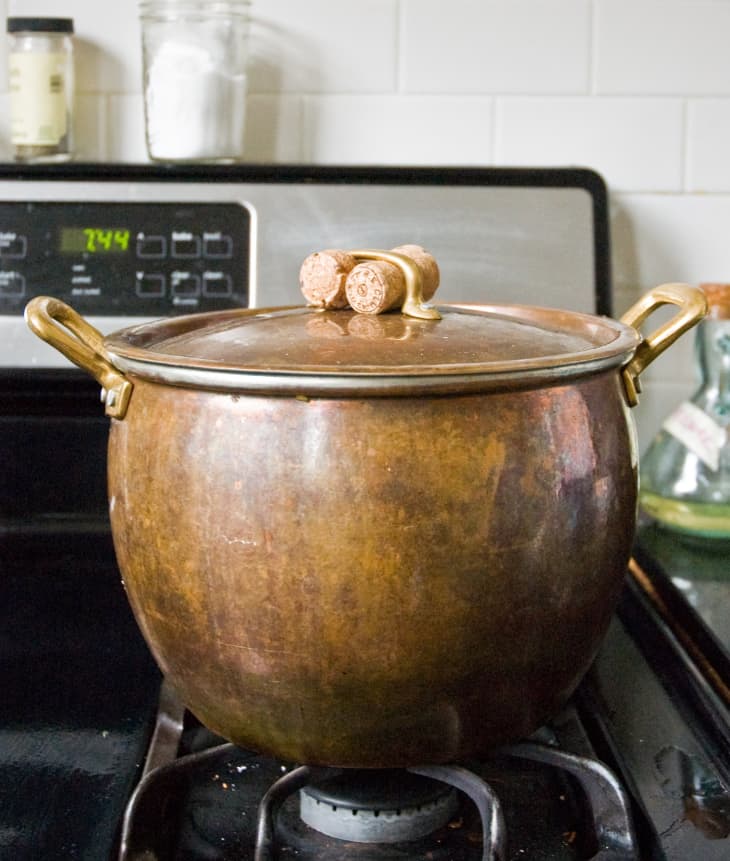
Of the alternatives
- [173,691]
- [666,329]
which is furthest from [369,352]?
[173,691]

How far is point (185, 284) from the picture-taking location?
3.53 ft

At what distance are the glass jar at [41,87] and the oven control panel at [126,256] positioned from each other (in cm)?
9

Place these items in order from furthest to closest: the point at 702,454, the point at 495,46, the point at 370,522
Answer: the point at 495,46 → the point at 702,454 → the point at 370,522

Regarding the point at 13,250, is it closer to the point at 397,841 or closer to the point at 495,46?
the point at 495,46

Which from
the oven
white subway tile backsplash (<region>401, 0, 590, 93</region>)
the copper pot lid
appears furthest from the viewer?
white subway tile backsplash (<region>401, 0, 590, 93</region>)

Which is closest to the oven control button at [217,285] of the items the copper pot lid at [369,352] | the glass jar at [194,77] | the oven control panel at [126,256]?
the oven control panel at [126,256]

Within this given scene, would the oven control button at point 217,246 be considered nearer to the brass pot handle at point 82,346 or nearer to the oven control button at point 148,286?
the oven control button at point 148,286

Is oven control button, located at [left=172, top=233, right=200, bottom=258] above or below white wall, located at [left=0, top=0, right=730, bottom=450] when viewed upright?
below

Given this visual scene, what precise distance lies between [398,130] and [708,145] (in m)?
0.33

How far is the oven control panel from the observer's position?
1.08m

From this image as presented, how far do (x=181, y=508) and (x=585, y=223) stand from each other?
649 millimetres

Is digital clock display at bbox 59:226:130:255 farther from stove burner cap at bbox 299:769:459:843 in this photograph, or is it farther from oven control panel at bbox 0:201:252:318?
stove burner cap at bbox 299:769:459:843

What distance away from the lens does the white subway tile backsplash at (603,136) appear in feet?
3.88

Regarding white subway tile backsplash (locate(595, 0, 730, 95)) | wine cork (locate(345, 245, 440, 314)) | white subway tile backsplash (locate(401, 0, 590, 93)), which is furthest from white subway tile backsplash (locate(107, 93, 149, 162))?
wine cork (locate(345, 245, 440, 314))
